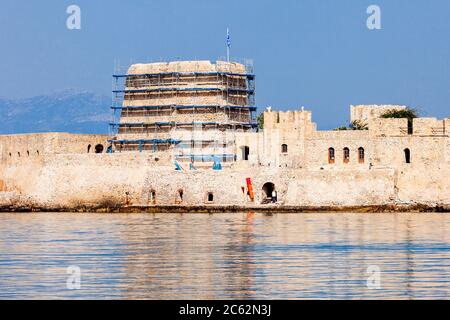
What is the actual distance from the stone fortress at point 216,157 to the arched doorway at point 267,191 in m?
0.05

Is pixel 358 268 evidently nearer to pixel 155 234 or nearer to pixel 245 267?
pixel 245 267

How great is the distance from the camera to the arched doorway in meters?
58.3

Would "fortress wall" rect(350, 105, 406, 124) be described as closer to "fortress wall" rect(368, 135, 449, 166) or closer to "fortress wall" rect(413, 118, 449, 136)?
"fortress wall" rect(368, 135, 449, 166)

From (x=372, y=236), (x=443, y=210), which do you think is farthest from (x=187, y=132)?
(x=372, y=236)

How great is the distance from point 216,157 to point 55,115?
354 ft

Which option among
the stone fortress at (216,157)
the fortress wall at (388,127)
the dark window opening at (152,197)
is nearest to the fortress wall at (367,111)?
the stone fortress at (216,157)

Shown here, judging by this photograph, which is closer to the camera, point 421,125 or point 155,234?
point 155,234

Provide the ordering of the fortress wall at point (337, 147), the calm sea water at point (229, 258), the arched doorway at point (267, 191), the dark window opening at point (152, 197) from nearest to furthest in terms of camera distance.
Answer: the calm sea water at point (229, 258) → the arched doorway at point (267, 191) → the fortress wall at point (337, 147) → the dark window opening at point (152, 197)

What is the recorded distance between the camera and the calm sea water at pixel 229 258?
25.7 meters

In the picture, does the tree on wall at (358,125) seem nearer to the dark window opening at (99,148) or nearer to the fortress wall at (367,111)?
the fortress wall at (367,111)

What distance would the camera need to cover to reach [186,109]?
64.0 meters

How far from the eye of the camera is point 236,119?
65.0 meters

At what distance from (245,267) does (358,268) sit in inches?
103

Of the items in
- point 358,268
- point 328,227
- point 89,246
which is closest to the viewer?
point 358,268
